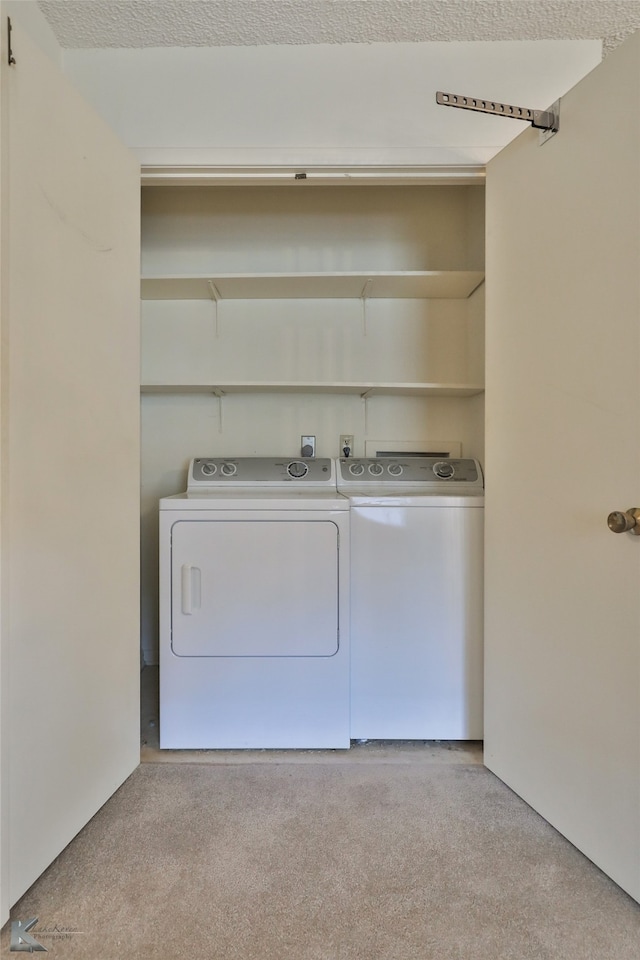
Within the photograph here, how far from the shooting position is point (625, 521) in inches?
38.0

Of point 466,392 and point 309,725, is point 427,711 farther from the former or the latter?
point 466,392

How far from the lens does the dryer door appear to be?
1507mm

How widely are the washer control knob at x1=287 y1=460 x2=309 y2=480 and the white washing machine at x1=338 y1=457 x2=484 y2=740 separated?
0.49 meters

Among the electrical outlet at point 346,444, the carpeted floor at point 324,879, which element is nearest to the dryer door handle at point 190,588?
the carpeted floor at point 324,879

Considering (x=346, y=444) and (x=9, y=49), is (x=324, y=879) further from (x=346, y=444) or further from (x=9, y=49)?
(x=9, y=49)

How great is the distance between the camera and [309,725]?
1.52 meters

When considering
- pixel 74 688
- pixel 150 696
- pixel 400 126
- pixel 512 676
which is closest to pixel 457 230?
pixel 400 126

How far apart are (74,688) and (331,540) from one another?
85cm

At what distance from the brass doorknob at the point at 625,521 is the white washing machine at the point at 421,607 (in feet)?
1.91

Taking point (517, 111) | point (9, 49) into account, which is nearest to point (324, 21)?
point (517, 111)

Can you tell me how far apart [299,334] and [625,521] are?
167cm

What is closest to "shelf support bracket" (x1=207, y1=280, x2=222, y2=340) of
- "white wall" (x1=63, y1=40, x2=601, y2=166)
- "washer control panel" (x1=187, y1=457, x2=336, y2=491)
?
"white wall" (x1=63, y1=40, x2=601, y2=166)

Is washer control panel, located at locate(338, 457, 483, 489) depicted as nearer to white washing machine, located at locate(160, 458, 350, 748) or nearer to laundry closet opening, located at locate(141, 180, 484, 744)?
laundry closet opening, located at locate(141, 180, 484, 744)
